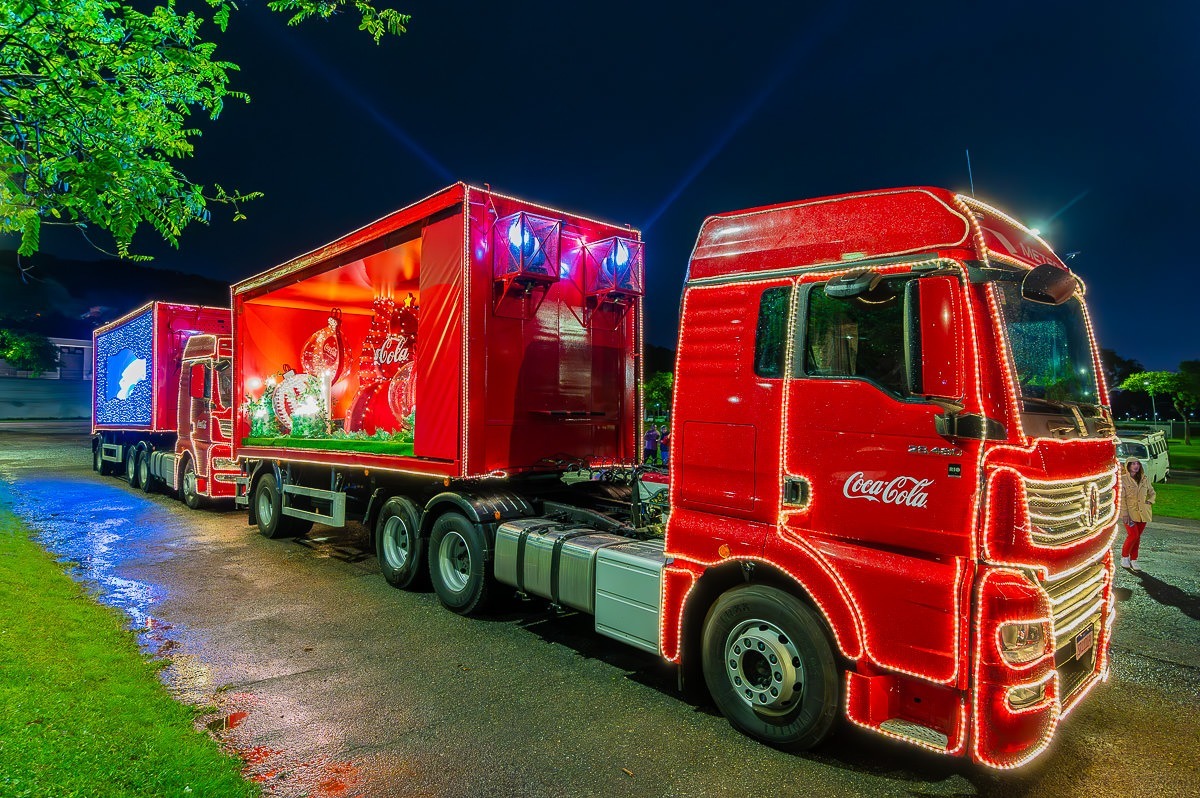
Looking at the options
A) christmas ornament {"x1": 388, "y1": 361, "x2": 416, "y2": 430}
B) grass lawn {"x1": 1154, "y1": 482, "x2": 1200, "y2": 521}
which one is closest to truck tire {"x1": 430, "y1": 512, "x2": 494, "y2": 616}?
christmas ornament {"x1": 388, "y1": 361, "x2": 416, "y2": 430}

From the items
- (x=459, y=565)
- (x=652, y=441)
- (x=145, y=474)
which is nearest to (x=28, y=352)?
(x=145, y=474)

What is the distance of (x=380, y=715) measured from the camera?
4406 millimetres

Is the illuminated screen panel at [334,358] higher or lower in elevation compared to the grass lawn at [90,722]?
higher

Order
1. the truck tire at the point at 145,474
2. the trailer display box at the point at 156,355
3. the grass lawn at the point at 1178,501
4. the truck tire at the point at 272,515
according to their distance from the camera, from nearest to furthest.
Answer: the truck tire at the point at 272,515, the grass lawn at the point at 1178,501, the trailer display box at the point at 156,355, the truck tire at the point at 145,474

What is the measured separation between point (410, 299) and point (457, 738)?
644 cm

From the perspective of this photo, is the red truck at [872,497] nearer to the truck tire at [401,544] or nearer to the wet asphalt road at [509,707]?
the wet asphalt road at [509,707]

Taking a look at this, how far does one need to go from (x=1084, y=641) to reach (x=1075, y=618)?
0.87 feet

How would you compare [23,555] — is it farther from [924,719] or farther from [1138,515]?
[1138,515]

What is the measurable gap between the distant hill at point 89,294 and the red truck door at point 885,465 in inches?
3043

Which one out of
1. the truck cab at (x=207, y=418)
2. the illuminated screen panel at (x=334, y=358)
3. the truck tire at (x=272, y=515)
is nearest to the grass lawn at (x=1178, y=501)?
the illuminated screen panel at (x=334, y=358)

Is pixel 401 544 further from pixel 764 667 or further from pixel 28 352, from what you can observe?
pixel 28 352

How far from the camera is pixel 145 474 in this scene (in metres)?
17.1

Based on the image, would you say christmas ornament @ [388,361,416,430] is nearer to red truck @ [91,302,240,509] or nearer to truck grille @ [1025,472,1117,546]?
red truck @ [91,302,240,509]

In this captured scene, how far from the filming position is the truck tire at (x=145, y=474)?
16906mm
